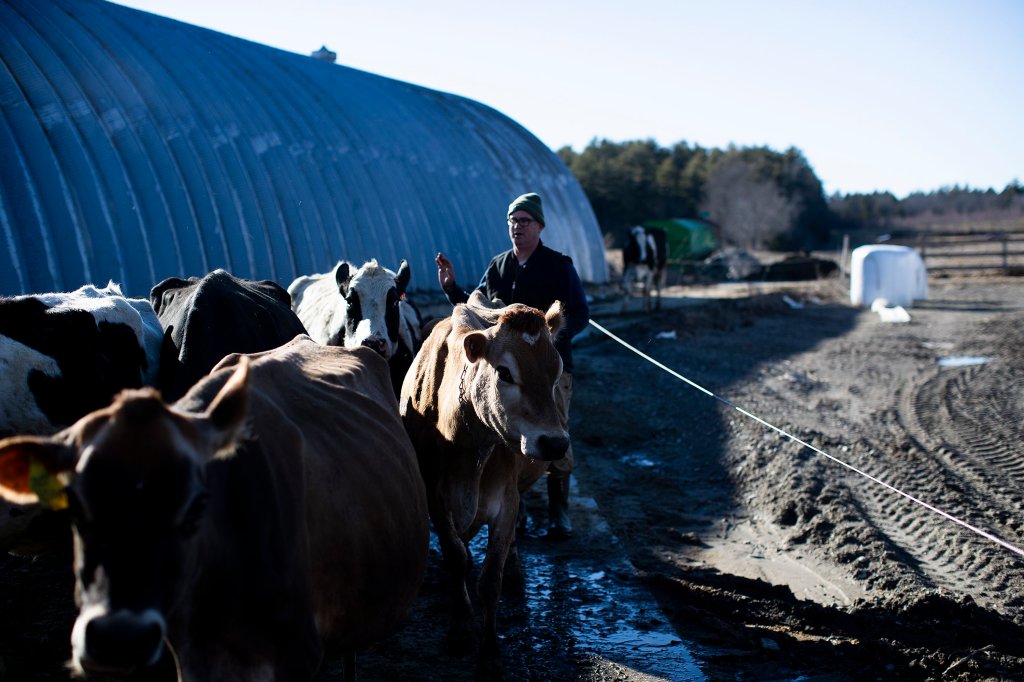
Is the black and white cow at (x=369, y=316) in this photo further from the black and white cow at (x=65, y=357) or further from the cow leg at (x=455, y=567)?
the cow leg at (x=455, y=567)

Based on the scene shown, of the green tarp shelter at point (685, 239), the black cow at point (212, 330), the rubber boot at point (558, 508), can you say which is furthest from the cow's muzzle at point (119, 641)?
the green tarp shelter at point (685, 239)

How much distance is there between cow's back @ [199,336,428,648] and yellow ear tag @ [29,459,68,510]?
60 cm

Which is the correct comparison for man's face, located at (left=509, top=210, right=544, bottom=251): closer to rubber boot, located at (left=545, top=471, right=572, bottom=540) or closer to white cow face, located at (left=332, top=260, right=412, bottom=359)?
white cow face, located at (left=332, top=260, right=412, bottom=359)

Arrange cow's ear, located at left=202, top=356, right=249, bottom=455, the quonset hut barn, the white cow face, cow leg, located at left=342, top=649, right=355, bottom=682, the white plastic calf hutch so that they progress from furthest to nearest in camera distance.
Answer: the white plastic calf hutch
the quonset hut barn
the white cow face
cow leg, located at left=342, top=649, right=355, bottom=682
cow's ear, located at left=202, top=356, right=249, bottom=455

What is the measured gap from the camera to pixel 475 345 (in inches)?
174

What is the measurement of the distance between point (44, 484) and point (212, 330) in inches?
108

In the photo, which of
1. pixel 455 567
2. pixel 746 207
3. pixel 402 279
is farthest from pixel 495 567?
pixel 746 207

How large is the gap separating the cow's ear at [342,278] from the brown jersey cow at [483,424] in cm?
168

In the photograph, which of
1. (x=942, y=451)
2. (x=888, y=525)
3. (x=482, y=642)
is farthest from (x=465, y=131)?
(x=482, y=642)

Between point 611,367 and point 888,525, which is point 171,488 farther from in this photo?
point 611,367

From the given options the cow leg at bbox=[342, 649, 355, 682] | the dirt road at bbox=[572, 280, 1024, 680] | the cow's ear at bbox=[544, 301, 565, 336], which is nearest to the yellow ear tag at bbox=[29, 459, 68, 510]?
the cow leg at bbox=[342, 649, 355, 682]

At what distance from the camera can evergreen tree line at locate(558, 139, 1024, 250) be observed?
52.4 metres

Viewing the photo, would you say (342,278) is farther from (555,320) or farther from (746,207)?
(746,207)

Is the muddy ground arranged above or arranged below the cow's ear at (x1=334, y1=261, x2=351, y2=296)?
below
